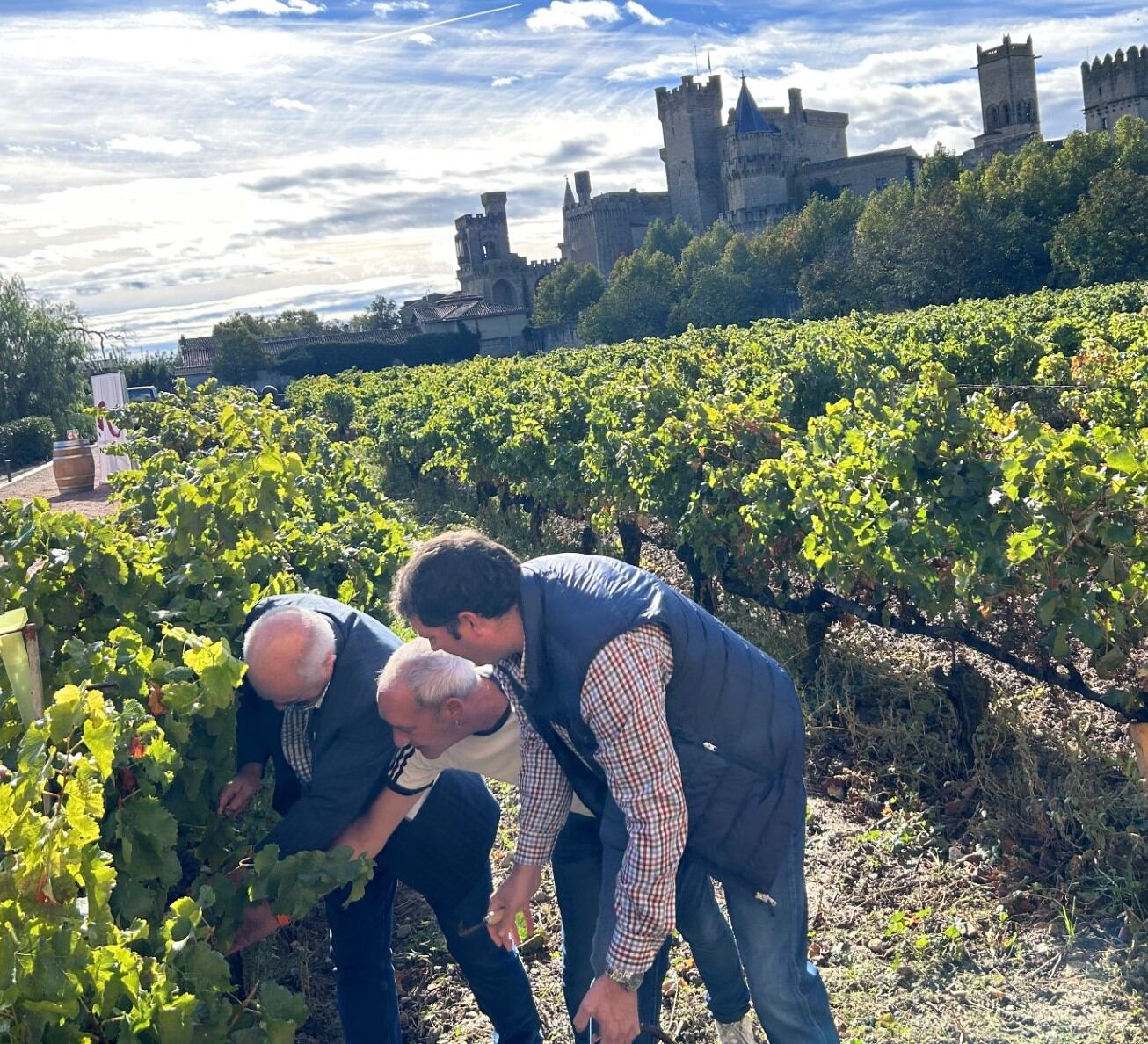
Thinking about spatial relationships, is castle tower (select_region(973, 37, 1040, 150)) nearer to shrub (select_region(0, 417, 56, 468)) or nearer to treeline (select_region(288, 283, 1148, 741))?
shrub (select_region(0, 417, 56, 468))

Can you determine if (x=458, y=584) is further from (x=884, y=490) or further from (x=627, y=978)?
(x=884, y=490)

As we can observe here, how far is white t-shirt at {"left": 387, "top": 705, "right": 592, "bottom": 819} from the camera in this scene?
293cm

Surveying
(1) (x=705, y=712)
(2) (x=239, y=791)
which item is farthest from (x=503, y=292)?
(1) (x=705, y=712)

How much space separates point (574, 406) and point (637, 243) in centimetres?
6713

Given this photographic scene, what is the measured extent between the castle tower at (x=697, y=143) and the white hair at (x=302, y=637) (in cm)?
7310

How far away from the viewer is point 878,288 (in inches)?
1784

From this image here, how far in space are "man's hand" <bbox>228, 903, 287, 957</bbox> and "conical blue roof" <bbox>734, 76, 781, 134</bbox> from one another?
71.1 metres

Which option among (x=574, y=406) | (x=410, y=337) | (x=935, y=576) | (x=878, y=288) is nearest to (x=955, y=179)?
(x=878, y=288)

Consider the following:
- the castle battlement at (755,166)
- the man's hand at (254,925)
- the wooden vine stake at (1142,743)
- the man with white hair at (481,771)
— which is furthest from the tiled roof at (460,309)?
the man's hand at (254,925)

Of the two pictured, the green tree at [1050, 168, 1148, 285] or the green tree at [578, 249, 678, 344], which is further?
the green tree at [578, 249, 678, 344]

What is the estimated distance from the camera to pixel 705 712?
2.51 meters

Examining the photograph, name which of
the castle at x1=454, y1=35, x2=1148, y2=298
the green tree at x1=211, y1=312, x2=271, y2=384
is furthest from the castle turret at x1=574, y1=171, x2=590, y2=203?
the green tree at x1=211, y1=312, x2=271, y2=384

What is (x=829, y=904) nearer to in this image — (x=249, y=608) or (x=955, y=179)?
(x=249, y=608)

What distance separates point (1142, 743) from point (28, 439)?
31.0 metres
